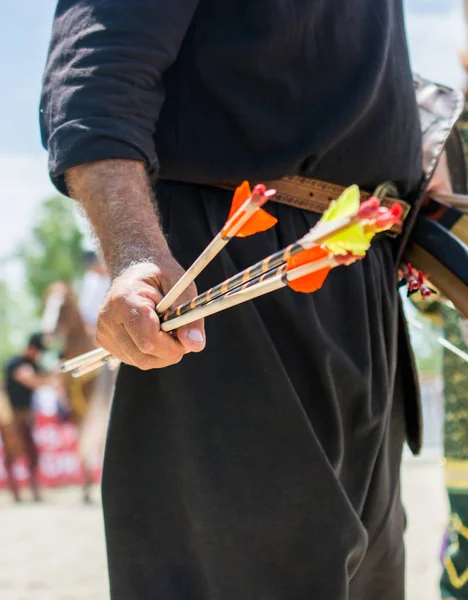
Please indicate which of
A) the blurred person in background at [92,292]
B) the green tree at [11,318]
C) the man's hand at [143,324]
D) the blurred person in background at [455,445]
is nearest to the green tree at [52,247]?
the green tree at [11,318]

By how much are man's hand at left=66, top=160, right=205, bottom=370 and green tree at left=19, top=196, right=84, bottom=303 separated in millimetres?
34339

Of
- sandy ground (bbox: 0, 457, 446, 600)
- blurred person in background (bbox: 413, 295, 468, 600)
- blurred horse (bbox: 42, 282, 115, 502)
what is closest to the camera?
blurred person in background (bbox: 413, 295, 468, 600)

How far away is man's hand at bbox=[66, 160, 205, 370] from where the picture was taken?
1.00 meters

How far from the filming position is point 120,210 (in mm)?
1134

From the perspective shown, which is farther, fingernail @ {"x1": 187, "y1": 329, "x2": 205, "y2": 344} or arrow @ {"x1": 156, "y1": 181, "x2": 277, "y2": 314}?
fingernail @ {"x1": 187, "y1": 329, "x2": 205, "y2": 344}

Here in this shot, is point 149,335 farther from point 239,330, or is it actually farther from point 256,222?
point 239,330

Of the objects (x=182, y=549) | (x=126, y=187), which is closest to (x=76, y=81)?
(x=126, y=187)

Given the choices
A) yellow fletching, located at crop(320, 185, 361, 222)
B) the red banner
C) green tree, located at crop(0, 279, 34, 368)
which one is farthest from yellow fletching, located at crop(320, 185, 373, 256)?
green tree, located at crop(0, 279, 34, 368)

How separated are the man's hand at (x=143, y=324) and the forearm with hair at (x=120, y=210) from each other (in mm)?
35

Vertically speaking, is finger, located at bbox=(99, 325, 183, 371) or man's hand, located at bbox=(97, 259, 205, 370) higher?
man's hand, located at bbox=(97, 259, 205, 370)

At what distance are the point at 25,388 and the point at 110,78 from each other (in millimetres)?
7451

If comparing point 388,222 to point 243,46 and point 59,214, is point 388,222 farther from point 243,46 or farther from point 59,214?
point 59,214

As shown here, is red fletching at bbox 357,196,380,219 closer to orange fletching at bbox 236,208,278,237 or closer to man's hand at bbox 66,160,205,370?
orange fletching at bbox 236,208,278,237

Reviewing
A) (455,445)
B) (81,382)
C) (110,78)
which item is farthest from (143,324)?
(81,382)
